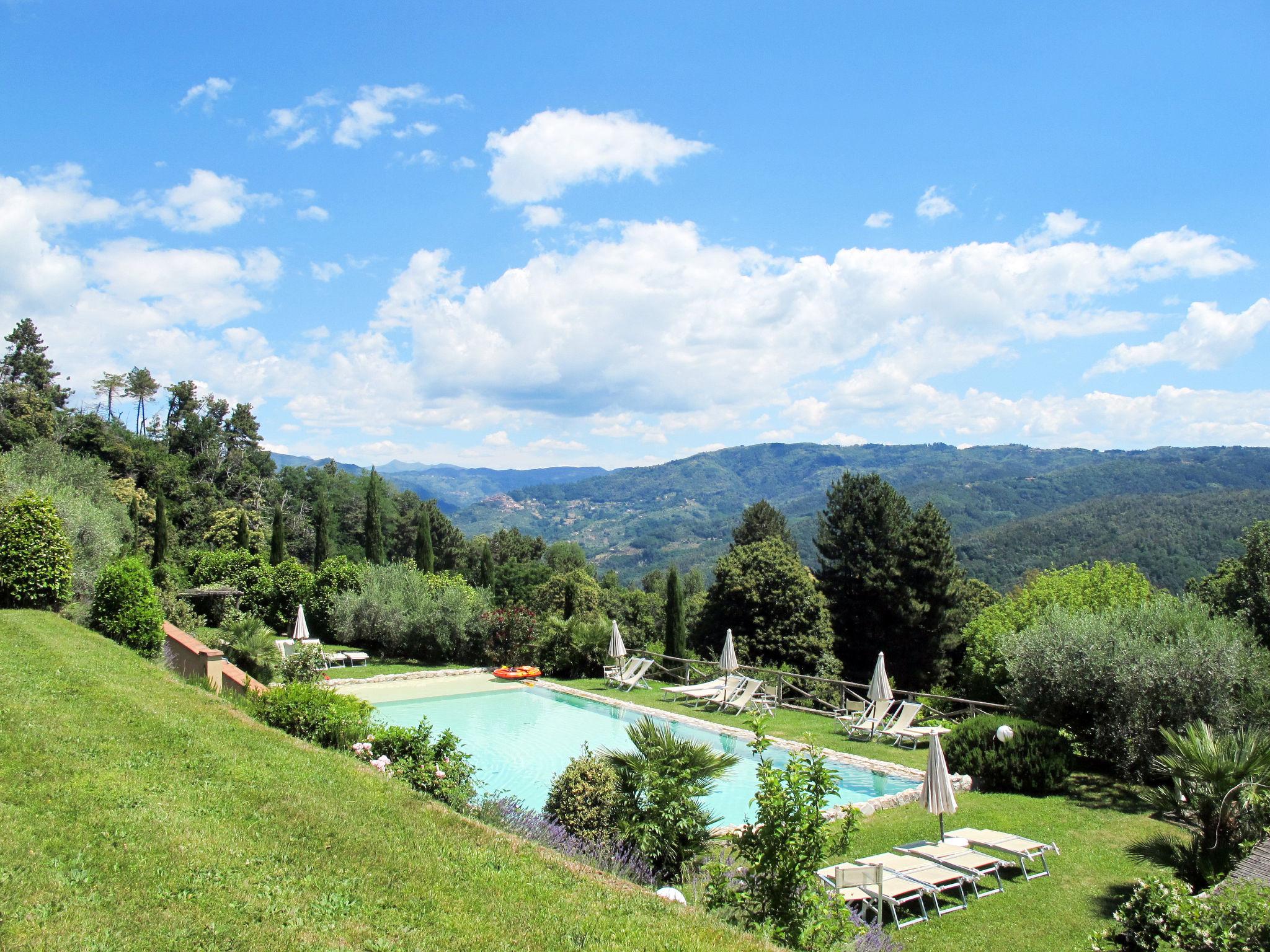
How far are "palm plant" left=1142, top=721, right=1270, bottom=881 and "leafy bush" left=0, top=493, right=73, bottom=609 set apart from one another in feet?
50.2

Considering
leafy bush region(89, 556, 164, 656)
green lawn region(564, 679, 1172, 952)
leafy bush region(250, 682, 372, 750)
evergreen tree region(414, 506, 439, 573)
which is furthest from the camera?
evergreen tree region(414, 506, 439, 573)

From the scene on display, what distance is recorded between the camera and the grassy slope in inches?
132

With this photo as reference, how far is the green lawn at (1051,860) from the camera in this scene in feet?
18.6

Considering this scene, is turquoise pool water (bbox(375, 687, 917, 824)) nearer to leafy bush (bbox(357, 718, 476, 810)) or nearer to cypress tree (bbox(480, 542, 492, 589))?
leafy bush (bbox(357, 718, 476, 810))

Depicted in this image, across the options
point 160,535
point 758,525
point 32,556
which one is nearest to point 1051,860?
point 32,556

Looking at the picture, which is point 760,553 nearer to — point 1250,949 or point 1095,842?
point 1095,842

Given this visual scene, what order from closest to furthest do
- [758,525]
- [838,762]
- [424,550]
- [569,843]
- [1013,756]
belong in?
1. [569,843]
2. [1013,756]
3. [838,762]
4. [758,525]
5. [424,550]

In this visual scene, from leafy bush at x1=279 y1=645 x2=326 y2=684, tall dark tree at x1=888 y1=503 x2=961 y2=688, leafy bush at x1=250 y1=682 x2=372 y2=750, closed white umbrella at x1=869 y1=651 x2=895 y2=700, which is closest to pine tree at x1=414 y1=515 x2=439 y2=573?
tall dark tree at x1=888 y1=503 x2=961 y2=688

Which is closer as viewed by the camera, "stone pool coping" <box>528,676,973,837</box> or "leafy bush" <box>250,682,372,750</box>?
"leafy bush" <box>250,682,372,750</box>

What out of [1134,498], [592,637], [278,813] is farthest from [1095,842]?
[1134,498]

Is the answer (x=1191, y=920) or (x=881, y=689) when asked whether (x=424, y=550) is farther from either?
(x=1191, y=920)

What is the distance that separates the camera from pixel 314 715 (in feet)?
24.3

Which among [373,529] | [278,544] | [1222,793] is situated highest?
[1222,793]

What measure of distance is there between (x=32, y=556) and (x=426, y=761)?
945 centimetres
